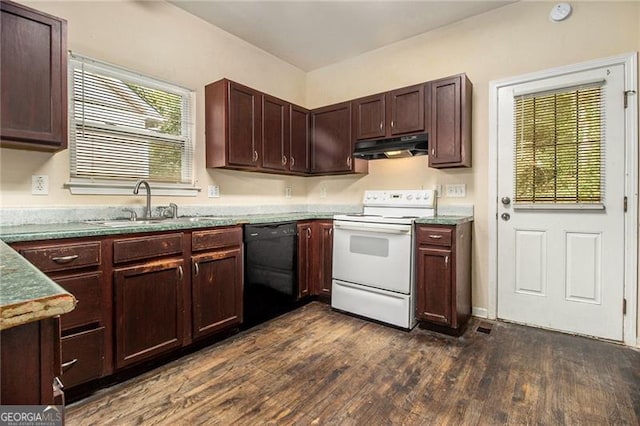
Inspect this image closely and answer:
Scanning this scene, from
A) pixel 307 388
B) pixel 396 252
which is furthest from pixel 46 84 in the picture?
pixel 396 252

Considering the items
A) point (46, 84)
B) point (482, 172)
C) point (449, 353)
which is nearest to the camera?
point (46, 84)

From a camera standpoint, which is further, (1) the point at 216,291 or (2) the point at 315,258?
(2) the point at 315,258

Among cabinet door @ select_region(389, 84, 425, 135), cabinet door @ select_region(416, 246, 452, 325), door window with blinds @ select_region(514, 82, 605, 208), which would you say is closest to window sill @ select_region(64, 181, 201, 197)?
cabinet door @ select_region(389, 84, 425, 135)

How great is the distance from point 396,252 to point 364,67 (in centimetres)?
225

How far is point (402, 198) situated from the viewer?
10.6ft

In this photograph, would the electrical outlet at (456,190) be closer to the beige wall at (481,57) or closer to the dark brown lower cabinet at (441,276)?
the beige wall at (481,57)

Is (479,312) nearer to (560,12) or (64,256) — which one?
(560,12)

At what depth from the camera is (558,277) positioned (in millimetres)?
2594

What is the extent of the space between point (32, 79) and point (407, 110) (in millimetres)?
2758

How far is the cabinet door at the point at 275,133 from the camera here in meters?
3.22

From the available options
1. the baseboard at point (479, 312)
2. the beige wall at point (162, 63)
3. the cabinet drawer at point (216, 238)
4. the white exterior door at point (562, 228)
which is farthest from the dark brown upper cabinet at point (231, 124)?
the baseboard at point (479, 312)

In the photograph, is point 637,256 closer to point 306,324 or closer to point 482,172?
point 482,172

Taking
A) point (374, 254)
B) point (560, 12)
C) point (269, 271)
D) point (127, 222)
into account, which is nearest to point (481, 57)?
point (560, 12)

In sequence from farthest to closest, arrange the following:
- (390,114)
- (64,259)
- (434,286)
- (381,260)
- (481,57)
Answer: (390,114), (481,57), (381,260), (434,286), (64,259)
